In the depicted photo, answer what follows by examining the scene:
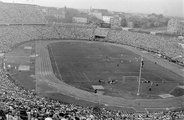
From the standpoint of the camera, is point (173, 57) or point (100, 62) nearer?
point (100, 62)

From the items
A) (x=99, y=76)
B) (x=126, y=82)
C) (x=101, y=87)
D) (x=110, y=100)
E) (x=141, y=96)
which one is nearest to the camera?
(x=110, y=100)

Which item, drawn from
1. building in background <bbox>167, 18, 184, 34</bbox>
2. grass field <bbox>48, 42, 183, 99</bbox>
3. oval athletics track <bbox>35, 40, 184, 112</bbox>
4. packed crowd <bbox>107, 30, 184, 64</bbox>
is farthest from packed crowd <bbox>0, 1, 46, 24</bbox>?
building in background <bbox>167, 18, 184, 34</bbox>

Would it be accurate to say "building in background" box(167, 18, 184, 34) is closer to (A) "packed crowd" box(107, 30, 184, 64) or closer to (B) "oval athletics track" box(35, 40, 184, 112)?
(A) "packed crowd" box(107, 30, 184, 64)

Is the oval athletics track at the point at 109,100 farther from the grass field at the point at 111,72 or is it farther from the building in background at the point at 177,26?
the building in background at the point at 177,26

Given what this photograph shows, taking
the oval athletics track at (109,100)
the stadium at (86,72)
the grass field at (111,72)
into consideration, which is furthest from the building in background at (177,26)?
the oval athletics track at (109,100)

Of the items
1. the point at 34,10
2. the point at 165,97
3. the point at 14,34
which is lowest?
the point at 165,97

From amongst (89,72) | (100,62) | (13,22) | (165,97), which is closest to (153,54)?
(100,62)

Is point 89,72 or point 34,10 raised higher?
point 34,10

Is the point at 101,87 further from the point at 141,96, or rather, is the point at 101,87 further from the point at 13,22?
the point at 13,22
